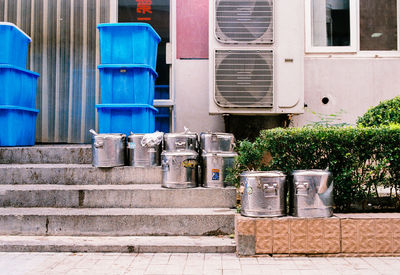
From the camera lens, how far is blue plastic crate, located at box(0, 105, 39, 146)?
616cm

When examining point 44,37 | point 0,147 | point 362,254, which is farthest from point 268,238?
point 44,37

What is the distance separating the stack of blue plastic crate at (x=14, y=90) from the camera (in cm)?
610

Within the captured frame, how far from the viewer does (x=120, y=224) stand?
188 inches

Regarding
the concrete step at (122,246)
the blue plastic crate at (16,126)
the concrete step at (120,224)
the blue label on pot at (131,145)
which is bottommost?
the concrete step at (122,246)

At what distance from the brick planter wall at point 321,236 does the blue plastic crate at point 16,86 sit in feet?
13.9

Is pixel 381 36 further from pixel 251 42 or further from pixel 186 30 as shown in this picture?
pixel 186 30

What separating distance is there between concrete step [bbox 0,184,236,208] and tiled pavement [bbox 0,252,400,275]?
917 millimetres

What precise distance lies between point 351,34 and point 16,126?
6.13 metres

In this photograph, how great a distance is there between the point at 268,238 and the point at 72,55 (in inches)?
212

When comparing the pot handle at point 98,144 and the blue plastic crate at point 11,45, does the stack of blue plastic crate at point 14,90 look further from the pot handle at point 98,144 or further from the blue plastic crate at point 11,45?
the pot handle at point 98,144

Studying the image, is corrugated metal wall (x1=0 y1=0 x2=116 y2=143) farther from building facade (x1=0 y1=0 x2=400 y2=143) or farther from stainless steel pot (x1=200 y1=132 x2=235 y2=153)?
stainless steel pot (x1=200 y1=132 x2=235 y2=153)

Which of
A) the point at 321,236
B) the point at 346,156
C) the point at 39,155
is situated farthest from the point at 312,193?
the point at 39,155

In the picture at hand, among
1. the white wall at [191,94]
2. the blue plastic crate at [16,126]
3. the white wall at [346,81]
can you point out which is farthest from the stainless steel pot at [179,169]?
the white wall at [346,81]

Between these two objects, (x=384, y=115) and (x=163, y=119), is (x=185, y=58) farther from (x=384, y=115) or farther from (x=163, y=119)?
(x=384, y=115)
